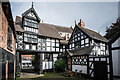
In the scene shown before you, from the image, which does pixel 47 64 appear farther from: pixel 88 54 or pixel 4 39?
pixel 4 39

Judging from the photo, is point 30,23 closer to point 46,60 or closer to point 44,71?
point 46,60

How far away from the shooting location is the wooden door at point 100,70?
9086mm

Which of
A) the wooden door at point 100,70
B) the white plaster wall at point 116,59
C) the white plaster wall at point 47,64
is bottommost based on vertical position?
the white plaster wall at point 47,64

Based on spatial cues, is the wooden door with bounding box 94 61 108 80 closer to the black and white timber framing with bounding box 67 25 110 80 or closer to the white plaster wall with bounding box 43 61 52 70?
the black and white timber framing with bounding box 67 25 110 80

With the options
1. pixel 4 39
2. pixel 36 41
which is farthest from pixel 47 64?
pixel 4 39

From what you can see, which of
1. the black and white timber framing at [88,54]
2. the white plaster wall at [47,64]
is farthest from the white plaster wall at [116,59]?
the white plaster wall at [47,64]

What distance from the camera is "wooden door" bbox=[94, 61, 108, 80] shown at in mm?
9086

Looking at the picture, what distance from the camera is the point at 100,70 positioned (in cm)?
934

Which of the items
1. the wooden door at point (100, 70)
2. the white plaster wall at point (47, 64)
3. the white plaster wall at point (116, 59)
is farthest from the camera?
the white plaster wall at point (47, 64)

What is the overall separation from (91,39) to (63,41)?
693 centimetres

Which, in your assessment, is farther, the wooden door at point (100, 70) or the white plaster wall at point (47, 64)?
the white plaster wall at point (47, 64)

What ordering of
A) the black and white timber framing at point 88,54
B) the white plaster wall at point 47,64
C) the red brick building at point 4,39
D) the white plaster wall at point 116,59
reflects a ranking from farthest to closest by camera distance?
the white plaster wall at point 47,64 → the black and white timber framing at point 88,54 → the white plaster wall at point 116,59 → the red brick building at point 4,39

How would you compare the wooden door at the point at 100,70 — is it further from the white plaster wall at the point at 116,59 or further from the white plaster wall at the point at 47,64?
the white plaster wall at the point at 47,64

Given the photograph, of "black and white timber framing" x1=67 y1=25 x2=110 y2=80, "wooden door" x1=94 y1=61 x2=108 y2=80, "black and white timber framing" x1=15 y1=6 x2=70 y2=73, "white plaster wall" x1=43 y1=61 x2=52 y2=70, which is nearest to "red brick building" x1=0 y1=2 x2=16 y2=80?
"wooden door" x1=94 y1=61 x2=108 y2=80
